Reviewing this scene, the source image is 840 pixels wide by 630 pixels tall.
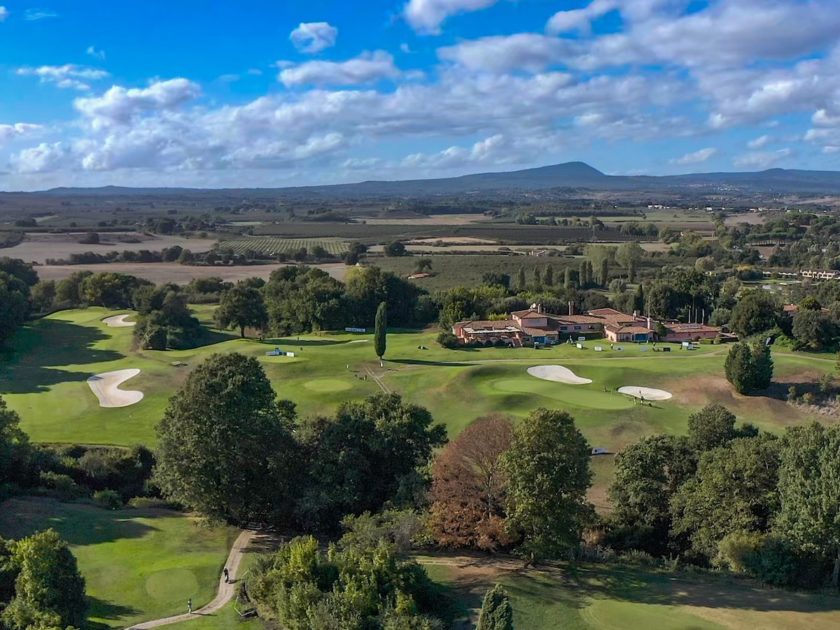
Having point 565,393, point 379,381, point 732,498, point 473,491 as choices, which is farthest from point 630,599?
point 379,381

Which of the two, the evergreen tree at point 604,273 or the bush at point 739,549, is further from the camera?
the evergreen tree at point 604,273

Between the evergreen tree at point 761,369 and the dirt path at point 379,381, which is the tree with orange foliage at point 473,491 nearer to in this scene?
the dirt path at point 379,381

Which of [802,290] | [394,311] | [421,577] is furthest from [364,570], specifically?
[802,290]

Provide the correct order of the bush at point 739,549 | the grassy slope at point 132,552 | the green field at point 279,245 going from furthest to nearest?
A: the green field at point 279,245, the bush at point 739,549, the grassy slope at point 132,552

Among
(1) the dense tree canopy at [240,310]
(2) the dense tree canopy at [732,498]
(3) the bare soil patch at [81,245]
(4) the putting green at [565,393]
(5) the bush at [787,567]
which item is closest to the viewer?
(5) the bush at [787,567]

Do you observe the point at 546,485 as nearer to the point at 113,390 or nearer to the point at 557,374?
the point at 557,374

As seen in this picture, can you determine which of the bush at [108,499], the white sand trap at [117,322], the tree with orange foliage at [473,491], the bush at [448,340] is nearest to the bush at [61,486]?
the bush at [108,499]

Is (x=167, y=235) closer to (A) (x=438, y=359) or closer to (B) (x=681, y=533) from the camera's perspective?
(A) (x=438, y=359)

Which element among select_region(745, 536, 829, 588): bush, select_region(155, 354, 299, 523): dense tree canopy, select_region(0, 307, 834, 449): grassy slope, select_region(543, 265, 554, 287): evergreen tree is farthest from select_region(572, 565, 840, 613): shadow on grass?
select_region(543, 265, 554, 287): evergreen tree
